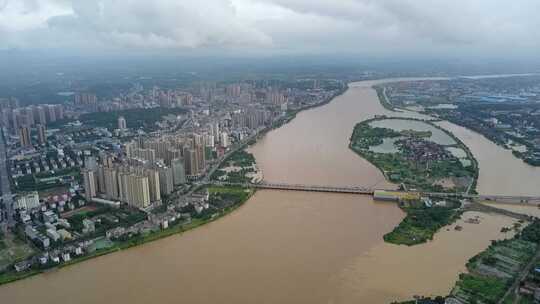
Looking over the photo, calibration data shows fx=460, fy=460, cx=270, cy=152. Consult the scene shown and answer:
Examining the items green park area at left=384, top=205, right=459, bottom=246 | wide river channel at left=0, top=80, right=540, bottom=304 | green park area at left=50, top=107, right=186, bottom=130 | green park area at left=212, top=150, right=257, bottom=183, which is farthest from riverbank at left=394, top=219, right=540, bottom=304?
green park area at left=50, top=107, right=186, bottom=130

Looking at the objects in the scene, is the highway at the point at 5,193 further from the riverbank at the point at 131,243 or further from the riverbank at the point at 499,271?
the riverbank at the point at 499,271

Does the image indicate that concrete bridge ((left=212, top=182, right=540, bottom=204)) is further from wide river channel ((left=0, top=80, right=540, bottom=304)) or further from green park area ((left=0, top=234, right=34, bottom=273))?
green park area ((left=0, top=234, right=34, bottom=273))

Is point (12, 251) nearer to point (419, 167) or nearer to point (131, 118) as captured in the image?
point (419, 167)

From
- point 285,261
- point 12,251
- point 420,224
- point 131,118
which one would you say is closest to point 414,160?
point 420,224

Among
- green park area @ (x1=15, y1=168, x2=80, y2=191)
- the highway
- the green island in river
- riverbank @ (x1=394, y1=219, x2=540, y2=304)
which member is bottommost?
the highway

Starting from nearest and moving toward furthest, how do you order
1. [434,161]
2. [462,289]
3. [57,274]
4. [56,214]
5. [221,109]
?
[462,289], [57,274], [56,214], [434,161], [221,109]

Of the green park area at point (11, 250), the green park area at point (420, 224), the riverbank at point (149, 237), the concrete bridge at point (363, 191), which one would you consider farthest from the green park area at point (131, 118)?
the green park area at point (420, 224)

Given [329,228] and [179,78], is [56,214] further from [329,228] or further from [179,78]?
[179,78]

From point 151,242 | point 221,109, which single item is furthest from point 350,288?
point 221,109
